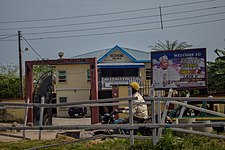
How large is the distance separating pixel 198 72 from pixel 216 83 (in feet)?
34.5

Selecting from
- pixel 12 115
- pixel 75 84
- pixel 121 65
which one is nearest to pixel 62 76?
pixel 75 84

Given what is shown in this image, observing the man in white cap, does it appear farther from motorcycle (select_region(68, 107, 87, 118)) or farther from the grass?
the grass

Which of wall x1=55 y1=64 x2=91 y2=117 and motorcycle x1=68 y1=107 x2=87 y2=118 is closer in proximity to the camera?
motorcycle x1=68 y1=107 x2=87 y2=118

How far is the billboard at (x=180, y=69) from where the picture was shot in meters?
22.3

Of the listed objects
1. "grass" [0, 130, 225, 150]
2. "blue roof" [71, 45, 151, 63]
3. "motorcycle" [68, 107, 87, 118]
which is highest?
"blue roof" [71, 45, 151, 63]

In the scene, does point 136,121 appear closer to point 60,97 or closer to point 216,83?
point 216,83

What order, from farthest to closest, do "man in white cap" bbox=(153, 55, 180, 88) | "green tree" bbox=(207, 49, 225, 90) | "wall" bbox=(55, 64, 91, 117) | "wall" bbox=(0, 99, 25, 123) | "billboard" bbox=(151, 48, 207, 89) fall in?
"wall" bbox=(55, 64, 91, 117) → "green tree" bbox=(207, 49, 225, 90) → "wall" bbox=(0, 99, 25, 123) → "man in white cap" bbox=(153, 55, 180, 88) → "billboard" bbox=(151, 48, 207, 89)

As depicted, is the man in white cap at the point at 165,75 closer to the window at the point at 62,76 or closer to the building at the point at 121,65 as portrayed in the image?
the building at the point at 121,65

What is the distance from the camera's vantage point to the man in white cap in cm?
2272

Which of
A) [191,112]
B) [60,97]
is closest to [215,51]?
[60,97]

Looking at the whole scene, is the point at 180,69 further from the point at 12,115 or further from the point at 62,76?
the point at 62,76

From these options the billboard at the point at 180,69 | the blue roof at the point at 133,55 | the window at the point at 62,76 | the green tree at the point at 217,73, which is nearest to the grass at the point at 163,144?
the billboard at the point at 180,69

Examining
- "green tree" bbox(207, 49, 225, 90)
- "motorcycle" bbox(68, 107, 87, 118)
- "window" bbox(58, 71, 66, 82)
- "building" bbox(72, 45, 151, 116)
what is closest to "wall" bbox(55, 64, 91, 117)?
"window" bbox(58, 71, 66, 82)

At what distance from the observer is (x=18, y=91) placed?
4019 centimetres
